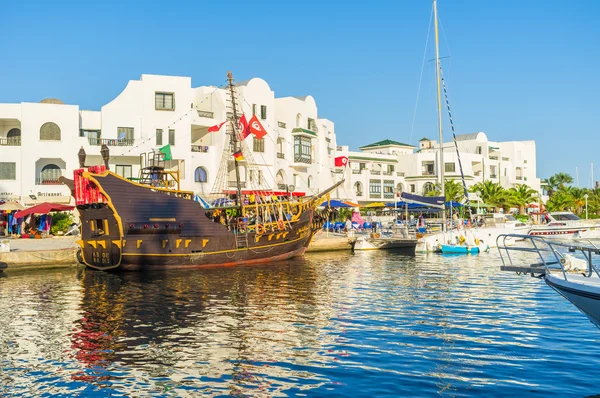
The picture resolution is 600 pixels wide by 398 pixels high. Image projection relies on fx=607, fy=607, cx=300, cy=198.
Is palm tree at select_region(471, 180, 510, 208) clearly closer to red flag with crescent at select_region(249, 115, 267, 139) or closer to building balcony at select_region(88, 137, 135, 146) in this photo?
red flag with crescent at select_region(249, 115, 267, 139)

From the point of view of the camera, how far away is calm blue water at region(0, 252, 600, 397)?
1092cm

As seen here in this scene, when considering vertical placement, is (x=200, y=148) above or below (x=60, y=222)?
above

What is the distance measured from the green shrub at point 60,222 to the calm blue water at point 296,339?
15176 mm

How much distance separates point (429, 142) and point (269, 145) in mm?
47472

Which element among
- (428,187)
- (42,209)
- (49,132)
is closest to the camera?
(42,209)

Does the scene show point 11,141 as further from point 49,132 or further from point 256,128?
point 256,128

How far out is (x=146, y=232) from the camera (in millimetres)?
30062

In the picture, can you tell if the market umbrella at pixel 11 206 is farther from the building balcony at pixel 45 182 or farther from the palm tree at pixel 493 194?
the palm tree at pixel 493 194

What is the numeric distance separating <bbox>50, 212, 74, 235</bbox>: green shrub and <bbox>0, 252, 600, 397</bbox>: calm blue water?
15.2 meters

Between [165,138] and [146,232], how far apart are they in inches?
699

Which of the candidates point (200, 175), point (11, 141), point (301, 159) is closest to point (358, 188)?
point (301, 159)

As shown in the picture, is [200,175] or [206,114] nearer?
[200,175]

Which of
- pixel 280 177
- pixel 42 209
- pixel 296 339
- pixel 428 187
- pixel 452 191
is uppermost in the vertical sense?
pixel 280 177

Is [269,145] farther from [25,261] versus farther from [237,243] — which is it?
[25,261]
